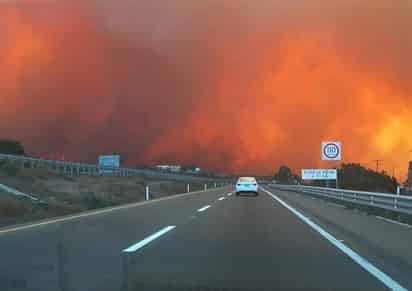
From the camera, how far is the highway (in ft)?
30.7

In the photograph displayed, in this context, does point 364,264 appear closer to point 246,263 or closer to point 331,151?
point 246,263

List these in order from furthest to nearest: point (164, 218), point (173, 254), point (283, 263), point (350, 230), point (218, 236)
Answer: point (164, 218) < point (350, 230) < point (218, 236) < point (173, 254) < point (283, 263)

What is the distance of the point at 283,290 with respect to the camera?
347 inches

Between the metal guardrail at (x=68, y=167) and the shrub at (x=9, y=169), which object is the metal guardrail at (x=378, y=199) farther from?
the metal guardrail at (x=68, y=167)

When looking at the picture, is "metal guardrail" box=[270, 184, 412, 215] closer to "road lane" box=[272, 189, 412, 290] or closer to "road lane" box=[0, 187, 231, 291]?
"road lane" box=[272, 189, 412, 290]

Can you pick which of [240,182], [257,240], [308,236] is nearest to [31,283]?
[257,240]

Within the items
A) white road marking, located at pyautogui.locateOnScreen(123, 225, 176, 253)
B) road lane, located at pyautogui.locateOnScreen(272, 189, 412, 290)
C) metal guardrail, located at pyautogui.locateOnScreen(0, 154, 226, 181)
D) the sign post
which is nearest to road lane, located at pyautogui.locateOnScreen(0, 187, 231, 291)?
white road marking, located at pyautogui.locateOnScreen(123, 225, 176, 253)

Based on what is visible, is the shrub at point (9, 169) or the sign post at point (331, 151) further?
the shrub at point (9, 169)

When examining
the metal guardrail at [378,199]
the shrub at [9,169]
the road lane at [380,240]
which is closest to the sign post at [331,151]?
the metal guardrail at [378,199]

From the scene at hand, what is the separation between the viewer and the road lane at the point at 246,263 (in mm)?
9312

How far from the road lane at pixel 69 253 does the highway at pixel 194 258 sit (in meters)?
0.02

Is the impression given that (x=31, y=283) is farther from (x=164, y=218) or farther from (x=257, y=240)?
(x=164, y=218)

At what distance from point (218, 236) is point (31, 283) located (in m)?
7.72

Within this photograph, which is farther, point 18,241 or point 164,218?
point 164,218
